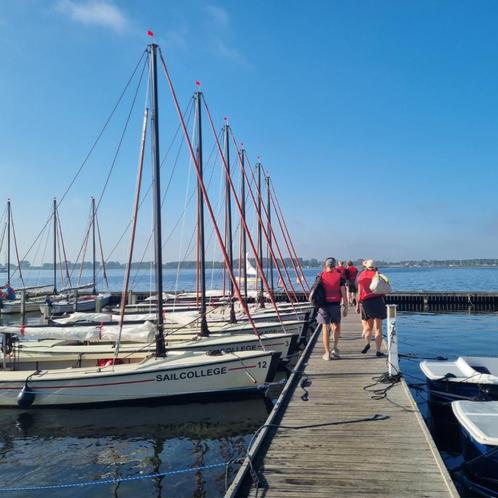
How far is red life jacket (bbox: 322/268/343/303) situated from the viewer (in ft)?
34.6

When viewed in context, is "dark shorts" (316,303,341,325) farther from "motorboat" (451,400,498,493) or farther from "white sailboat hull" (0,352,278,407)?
"motorboat" (451,400,498,493)

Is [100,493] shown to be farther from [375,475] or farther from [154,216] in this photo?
[154,216]

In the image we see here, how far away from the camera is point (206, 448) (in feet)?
30.2

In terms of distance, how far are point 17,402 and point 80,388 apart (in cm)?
164

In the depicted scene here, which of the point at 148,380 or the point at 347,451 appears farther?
the point at 148,380

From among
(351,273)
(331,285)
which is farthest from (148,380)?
(351,273)

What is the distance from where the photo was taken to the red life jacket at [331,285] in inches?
415

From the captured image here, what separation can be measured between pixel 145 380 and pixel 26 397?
2.97 meters

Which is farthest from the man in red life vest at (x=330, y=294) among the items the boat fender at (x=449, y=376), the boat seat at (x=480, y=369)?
→ the boat seat at (x=480, y=369)

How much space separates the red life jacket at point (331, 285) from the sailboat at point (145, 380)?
2.13 metres

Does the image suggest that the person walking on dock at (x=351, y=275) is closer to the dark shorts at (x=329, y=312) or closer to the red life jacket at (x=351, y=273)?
the red life jacket at (x=351, y=273)

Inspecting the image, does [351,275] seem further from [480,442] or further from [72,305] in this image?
[72,305]

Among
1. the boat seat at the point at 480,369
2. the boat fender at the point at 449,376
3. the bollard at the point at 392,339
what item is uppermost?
the bollard at the point at 392,339

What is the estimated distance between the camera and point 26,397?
1129 centimetres
